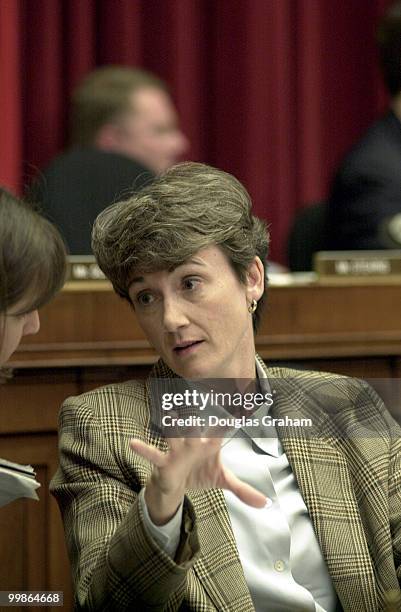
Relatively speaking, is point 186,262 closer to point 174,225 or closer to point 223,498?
point 174,225

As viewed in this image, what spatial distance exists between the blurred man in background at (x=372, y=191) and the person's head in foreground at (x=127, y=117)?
752mm

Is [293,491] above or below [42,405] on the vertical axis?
above

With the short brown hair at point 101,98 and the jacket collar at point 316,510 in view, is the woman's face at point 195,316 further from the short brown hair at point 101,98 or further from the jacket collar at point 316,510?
the short brown hair at point 101,98

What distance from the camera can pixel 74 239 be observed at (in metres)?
2.70

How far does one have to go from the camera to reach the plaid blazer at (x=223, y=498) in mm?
1397

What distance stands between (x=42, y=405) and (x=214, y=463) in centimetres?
81

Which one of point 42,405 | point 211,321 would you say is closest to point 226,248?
point 211,321

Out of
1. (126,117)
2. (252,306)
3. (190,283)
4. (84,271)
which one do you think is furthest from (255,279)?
(126,117)

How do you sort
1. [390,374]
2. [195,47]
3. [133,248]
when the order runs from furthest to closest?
[195,47]
[390,374]
[133,248]

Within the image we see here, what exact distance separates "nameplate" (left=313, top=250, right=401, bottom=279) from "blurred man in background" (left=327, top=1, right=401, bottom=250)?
247 millimetres

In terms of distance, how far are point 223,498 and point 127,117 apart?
2.18 metres

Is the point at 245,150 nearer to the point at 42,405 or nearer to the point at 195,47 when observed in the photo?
the point at 195,47

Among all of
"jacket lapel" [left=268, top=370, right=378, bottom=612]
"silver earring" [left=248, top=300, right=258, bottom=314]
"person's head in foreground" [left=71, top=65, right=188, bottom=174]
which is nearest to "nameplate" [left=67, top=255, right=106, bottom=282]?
"silver earring" [left=248, top=300, right=258, bottom=314]

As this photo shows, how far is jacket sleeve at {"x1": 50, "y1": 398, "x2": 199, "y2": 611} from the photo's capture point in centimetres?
133
